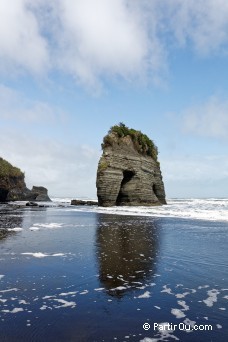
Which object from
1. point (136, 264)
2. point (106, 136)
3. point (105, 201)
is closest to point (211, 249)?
point (136, 264)

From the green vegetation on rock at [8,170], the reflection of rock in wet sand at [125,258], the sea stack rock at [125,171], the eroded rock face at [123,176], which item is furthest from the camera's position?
the green vegetation on rock at [8,170]

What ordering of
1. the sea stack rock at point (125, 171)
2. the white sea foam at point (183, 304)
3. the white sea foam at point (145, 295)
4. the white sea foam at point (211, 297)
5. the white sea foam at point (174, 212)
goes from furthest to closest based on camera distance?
the sea stack rock at point (125, 171) < the white sea foam at point (174, 212) < the white sea foam at point (145, 295) < the white sea foam at point (211, 297) < the white sea foam at point (183, 304)

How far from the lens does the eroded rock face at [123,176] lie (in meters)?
56.2

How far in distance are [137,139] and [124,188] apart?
11630 mm

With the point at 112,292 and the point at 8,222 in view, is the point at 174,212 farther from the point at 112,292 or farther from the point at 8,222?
the point at 112,292

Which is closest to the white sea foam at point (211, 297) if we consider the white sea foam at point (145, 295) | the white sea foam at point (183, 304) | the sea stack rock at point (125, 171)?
the white sea foam at point (183, 304)

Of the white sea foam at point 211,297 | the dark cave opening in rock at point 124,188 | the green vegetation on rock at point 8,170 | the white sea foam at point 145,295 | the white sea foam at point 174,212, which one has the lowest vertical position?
the white sea foam at point 145,295

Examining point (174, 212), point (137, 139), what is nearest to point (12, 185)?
point (137, 139)

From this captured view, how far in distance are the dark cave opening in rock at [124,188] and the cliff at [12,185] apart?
3613cm

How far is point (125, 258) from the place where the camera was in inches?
497

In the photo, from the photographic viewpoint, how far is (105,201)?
56500 mm

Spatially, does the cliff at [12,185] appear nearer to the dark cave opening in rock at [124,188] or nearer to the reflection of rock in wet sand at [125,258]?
the dark cave opening in rock at [124,188]

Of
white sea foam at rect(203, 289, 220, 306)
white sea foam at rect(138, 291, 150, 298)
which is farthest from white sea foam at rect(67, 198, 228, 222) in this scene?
white sea foam at rect(138, 291, 150, 298)

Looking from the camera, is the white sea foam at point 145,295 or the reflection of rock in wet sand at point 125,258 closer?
the white sea foam at point 145,295
